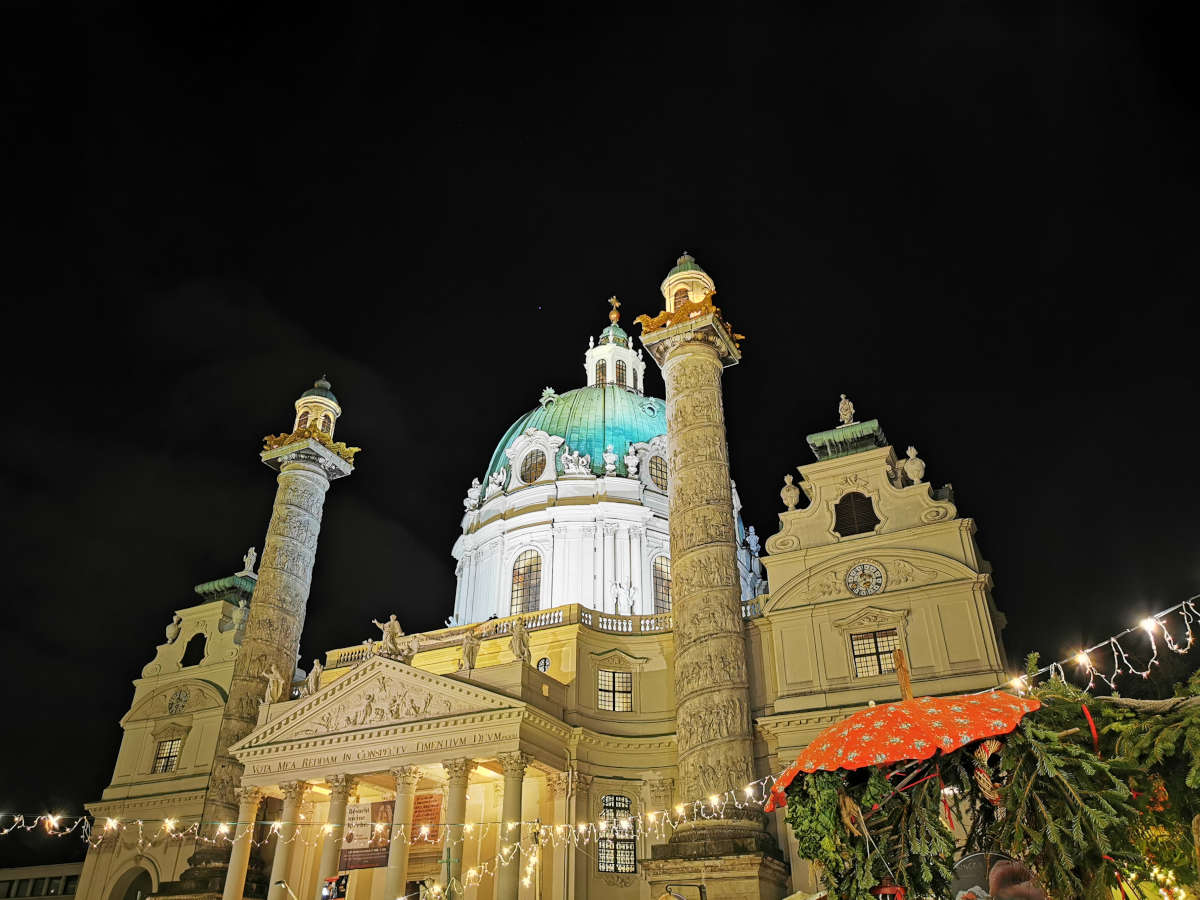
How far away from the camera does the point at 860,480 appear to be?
1195 inches

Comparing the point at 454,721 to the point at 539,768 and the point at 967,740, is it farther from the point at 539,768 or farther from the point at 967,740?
the point at 967,740

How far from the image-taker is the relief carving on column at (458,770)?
26375mm

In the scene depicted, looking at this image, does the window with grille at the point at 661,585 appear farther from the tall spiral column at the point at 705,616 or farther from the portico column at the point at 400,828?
the portico column at the point at 400,828

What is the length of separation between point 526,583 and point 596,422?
988 centimetres

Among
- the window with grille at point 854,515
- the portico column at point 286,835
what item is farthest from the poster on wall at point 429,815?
the window with grille at point 854,515

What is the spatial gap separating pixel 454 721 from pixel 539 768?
3.31 meters

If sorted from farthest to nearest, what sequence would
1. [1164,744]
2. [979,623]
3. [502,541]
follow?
[502,541], [979,623], [1164,744]

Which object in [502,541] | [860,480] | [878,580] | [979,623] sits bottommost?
[979,623]

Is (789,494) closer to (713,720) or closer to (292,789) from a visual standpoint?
(713,720)

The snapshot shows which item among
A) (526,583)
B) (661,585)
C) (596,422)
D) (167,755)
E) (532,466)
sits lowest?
(167,755)

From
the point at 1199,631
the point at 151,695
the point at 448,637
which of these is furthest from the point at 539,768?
the point at 1199,631

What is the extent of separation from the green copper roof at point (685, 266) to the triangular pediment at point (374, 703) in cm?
1683

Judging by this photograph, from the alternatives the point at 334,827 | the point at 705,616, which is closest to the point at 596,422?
the point at 705,616

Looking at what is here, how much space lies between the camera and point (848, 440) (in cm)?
3188
